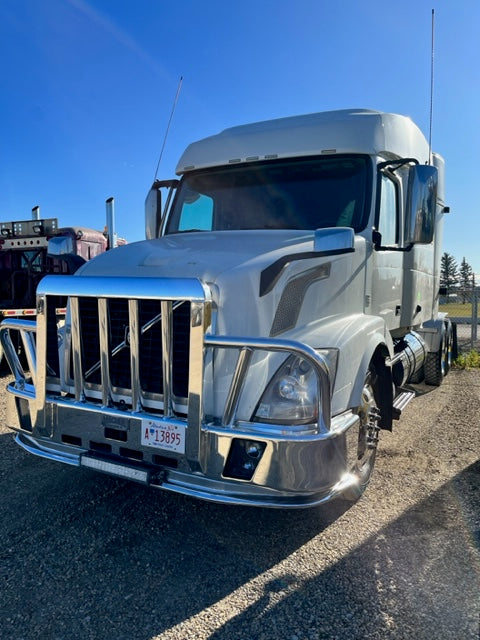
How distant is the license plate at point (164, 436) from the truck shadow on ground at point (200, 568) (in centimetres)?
74

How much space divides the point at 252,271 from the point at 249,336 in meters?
0.38

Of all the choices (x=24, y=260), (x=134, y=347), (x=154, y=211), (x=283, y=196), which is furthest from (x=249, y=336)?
(x=24, y=260)

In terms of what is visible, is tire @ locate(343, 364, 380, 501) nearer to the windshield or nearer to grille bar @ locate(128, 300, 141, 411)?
the windshield

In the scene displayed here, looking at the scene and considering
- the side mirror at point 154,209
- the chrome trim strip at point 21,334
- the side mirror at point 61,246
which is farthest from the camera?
the side mirror at point 154,209

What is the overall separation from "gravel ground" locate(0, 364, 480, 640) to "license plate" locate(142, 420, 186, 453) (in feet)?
2.42

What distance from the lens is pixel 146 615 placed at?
2.28 m

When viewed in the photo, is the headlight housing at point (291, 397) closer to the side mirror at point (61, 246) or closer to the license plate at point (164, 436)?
the license plate at point (164, 436)

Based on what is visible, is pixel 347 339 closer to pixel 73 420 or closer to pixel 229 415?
pixel 229 415

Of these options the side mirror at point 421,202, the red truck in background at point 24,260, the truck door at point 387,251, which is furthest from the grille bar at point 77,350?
the red truck in background at point 24,260

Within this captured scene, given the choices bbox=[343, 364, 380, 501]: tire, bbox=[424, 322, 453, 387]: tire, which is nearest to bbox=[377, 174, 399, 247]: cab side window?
bbox=[343, 364, 380, 501]: tire

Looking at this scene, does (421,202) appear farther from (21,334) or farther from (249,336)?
(21,334)

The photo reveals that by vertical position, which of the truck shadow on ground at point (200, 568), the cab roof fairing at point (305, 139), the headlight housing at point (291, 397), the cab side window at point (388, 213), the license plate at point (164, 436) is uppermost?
the cab roof fairing at point (305, 139)

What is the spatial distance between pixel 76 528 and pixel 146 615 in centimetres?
99

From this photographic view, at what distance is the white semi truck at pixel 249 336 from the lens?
2.38m
